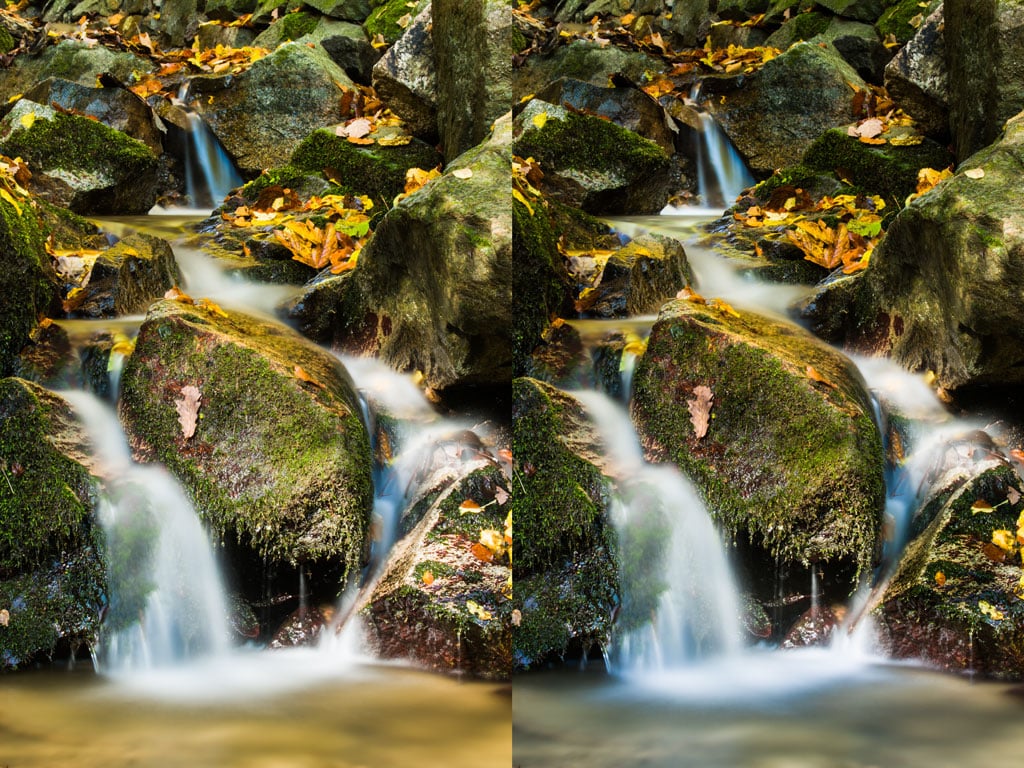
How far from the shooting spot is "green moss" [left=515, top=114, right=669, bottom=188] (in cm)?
201

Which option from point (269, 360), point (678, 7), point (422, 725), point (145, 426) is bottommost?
point (422, 725)

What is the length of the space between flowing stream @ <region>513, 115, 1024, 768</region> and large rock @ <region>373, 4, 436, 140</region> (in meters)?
0.98

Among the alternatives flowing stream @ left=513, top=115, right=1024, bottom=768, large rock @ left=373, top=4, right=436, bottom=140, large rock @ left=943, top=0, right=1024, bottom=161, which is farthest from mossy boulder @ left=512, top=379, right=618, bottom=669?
large rock @ left=943, top=0, right=1024, bottom=161

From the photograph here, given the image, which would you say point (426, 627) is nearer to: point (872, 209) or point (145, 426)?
point (145, 426)

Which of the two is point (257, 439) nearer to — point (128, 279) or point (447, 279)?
point (447, 279)

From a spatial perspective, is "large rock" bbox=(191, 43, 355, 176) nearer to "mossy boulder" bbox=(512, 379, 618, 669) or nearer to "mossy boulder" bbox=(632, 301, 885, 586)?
"mossy boulder" bbox=(512, 379, 618, 669)

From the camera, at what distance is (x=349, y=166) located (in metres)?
3.20

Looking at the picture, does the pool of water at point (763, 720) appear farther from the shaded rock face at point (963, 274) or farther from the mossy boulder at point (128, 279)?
the mossy boulder at point (128, 279)

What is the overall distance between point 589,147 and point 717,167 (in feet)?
1.04

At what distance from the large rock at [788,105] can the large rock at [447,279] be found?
23.9 inches

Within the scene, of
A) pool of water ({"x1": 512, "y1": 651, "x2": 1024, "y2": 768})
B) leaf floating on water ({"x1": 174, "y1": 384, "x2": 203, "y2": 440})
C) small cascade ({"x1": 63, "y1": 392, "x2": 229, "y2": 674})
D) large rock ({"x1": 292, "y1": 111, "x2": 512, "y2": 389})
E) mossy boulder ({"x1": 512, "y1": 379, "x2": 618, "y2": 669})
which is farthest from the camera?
leaf floating on water ({"x1": 174, "y1": 384, "x2": 203, "y2": 440})

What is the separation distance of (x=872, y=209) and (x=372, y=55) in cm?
170

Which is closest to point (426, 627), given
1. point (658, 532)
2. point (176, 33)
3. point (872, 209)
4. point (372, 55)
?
point (658, 532)

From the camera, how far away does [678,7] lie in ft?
6.98
